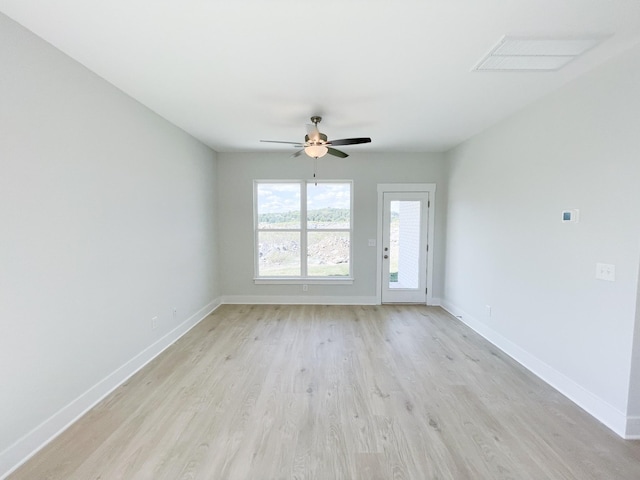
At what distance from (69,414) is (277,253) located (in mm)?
3452

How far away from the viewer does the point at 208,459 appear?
5.81 feet

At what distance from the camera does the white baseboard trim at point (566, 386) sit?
2.03 meters

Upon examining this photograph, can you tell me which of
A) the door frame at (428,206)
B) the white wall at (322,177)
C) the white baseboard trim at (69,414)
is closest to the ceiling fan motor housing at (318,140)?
the white wall at (322,177)

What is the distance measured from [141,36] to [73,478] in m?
2.79

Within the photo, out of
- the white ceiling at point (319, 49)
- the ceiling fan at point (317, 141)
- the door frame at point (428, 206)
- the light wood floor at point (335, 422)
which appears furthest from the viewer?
the door frame at point (428, 206)

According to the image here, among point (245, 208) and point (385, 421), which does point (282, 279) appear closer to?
point (245, 208)

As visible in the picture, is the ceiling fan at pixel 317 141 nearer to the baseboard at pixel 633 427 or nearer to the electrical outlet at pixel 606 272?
the electrical outlet at pixel 606 272

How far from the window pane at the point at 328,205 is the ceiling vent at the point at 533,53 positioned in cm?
306

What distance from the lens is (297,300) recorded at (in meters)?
5.13

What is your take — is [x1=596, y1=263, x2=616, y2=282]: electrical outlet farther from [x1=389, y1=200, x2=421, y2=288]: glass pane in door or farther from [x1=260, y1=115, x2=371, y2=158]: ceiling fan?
[x1=389, y1=200, x2=421, y2=288]: glass pane in door

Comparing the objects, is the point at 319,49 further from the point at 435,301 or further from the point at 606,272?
the point at 435,301

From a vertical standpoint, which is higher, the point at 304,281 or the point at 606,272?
the point at 606,272

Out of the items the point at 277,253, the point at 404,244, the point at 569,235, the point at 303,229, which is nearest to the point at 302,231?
the point at 303,229

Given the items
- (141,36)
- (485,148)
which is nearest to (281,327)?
(141,36)
